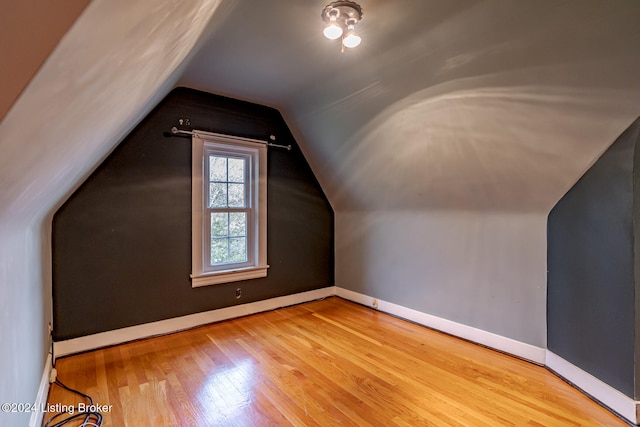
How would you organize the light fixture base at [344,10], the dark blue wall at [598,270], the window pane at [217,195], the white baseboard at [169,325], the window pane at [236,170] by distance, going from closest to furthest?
the light fixture base at [344,10] → the dark blue wall at [598,270] → the white baseboard at [169,325] → the window pane at [217,195] → the window pane at [236,170]

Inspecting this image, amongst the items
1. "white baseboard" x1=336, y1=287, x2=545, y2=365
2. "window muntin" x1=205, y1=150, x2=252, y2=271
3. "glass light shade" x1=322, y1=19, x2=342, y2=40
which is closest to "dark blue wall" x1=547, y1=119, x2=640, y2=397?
"white baseboard" x1=336, y1=287, x2=545, y2=365

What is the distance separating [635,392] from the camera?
1762mm

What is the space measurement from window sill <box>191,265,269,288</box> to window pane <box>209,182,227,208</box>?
0.75 meters

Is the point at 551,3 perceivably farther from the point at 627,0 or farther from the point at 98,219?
the point at 98,219

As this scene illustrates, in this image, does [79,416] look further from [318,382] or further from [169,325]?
[318,382]

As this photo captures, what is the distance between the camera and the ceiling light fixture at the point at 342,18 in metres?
1.69

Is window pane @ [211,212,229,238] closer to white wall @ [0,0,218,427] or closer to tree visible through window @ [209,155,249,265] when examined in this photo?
tree visible through window @ [209,155,249,265]

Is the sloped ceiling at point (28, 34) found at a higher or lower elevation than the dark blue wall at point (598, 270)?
higher

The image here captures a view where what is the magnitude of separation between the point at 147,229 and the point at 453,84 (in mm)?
2923

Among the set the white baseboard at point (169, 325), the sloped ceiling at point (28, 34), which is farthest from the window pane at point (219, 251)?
the sloped ceiling at point (28, 34)

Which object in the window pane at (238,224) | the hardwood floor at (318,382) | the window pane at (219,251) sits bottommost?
the hardwood floor at (318,382)

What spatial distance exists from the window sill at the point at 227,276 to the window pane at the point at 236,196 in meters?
0.75

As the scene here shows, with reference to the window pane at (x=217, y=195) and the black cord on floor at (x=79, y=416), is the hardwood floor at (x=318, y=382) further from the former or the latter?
the window pane at (x=217, y=195)

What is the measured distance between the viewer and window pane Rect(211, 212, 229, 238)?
3391mm
